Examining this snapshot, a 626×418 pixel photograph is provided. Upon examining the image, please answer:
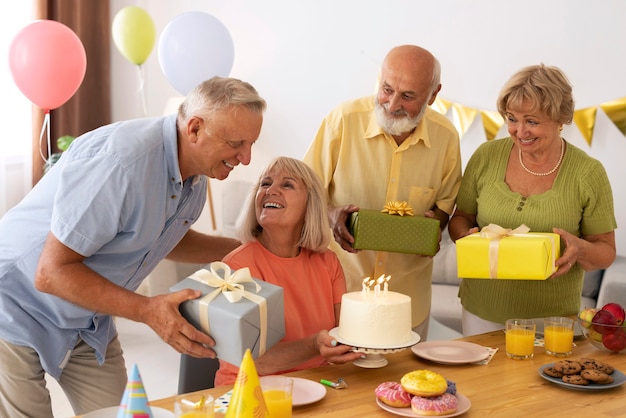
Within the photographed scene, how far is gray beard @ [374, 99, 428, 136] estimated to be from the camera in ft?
8.36

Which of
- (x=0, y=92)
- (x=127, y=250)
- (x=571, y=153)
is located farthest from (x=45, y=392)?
(x=0, y=92)

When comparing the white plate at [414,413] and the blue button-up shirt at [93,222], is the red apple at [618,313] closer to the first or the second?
the white plate at [414,413]

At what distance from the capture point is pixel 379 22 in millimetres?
4980

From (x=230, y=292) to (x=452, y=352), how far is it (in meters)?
0.71

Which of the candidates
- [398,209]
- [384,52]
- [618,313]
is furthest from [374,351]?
[384,52]

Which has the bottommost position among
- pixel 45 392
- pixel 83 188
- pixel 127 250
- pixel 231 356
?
pixel 45 392

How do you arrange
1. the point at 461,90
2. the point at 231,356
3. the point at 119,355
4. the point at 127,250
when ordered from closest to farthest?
the point at 231,356, the point at 127,250, the point at 119,355, the point at 461,90

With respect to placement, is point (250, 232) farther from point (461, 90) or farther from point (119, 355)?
point (461, 90)

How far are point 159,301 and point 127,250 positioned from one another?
0.77ft

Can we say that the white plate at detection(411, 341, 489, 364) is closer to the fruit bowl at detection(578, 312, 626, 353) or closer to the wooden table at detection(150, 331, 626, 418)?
the wooden table at detection(150, 331, 626, 418)

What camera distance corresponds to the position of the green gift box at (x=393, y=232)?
2408 mm

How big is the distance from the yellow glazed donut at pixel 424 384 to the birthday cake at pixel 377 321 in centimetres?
13

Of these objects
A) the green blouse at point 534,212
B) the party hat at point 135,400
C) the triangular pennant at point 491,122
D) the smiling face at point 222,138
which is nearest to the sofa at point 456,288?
the triangular pennant at point 491,122

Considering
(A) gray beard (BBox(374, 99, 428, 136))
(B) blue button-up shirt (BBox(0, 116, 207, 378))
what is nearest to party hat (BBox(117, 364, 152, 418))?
(B) blue button-up shirt (BBox(0, 116, 207, 378))
